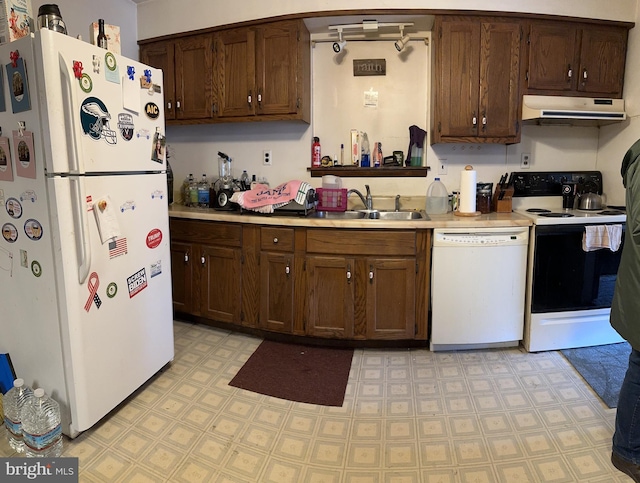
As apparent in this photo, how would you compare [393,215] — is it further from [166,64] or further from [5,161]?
[5,161]

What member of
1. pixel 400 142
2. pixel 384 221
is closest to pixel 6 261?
pixel 384 221

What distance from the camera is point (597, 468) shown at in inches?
64.4

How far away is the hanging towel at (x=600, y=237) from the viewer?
247 cm

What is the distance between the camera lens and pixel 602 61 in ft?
9.23

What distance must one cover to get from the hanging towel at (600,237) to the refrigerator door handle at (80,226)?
8.94 feet

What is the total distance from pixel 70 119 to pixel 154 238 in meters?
0.74

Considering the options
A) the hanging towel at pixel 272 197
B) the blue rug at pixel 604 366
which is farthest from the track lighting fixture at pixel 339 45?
the blue rug at pixel 604 366

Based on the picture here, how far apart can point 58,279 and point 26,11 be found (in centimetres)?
122

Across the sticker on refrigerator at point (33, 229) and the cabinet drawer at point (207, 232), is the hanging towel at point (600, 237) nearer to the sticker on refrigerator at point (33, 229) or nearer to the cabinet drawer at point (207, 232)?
the cabinet drawer at point (207, 232)

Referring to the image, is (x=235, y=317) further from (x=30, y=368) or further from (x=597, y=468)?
(x=597, y=468)

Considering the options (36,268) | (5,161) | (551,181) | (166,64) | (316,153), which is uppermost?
(166,64)

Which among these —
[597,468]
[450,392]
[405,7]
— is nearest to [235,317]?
[450,392]

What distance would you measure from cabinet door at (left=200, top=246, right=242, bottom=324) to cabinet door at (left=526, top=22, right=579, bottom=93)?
239 centimetres

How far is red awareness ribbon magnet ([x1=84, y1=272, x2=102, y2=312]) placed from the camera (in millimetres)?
1738
